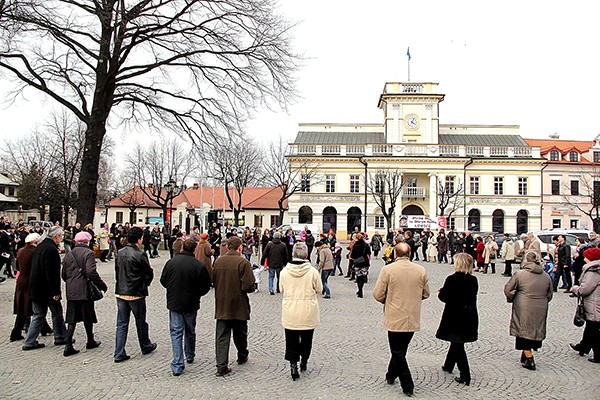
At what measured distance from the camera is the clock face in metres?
61.9

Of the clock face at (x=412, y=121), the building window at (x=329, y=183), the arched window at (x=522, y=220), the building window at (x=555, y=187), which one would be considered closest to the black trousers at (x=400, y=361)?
the building window at (x=329, y=183)

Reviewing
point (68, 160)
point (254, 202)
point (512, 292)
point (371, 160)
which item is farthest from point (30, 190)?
point (512, 292)

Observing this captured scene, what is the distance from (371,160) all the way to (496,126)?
15485mm

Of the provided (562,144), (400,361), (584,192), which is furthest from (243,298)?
(562,144)

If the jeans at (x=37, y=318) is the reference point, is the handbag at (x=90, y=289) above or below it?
above

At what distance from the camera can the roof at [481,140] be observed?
63.2 metres

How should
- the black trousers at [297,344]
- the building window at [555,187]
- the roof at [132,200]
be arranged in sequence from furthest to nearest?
the roof at [132,200] < the building window at [555,187] < the black trousers at [297,344]

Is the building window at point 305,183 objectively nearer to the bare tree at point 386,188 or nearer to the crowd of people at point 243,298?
the bare tree at point 386,188

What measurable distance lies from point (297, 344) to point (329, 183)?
2188 inches

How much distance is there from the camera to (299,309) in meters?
7.32

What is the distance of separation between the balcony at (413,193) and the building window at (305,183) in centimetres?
1029

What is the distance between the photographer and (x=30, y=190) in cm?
5834

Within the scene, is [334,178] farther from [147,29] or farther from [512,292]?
[512,292]

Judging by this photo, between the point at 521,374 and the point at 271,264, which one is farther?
the point at 271,264
